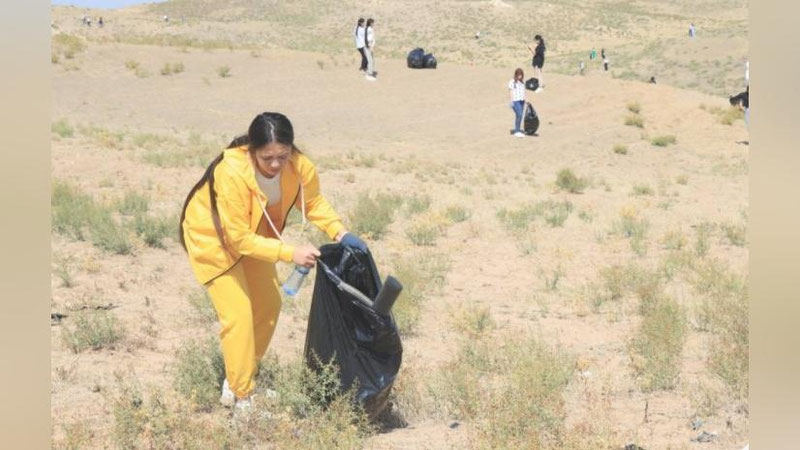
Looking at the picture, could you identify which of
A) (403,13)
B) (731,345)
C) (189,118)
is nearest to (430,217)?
(731,345)

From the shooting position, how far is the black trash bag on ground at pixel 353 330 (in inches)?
178

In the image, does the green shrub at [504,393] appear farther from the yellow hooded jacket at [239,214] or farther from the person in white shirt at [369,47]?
the person in white shirt at [369,47]

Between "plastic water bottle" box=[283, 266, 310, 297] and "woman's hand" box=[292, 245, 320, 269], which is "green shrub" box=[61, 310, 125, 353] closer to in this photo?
"plastic water bottle" box=[283, 266, 310, 297]

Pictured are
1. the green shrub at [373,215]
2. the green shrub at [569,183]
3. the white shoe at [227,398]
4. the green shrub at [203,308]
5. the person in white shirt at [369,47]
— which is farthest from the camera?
the person in white shirt at [369,47]

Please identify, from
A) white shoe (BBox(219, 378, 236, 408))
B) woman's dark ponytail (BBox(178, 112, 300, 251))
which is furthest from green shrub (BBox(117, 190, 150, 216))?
woman's dark ponytail (BBox(178, 112, 300, 251))

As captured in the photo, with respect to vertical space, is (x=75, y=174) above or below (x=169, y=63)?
below

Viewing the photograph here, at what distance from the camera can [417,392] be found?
215 inches

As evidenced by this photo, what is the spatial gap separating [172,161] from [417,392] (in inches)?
435

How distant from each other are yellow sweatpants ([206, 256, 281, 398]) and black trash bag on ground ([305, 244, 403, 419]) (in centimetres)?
34

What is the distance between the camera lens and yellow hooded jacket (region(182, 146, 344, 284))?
439 centimetres

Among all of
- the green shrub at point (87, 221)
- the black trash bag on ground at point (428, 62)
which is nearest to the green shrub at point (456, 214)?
the green shrub at point (87, 221)

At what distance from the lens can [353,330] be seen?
4598 mm

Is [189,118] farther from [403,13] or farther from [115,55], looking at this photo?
[403,13]

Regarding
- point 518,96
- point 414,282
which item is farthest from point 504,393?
point 518,96
